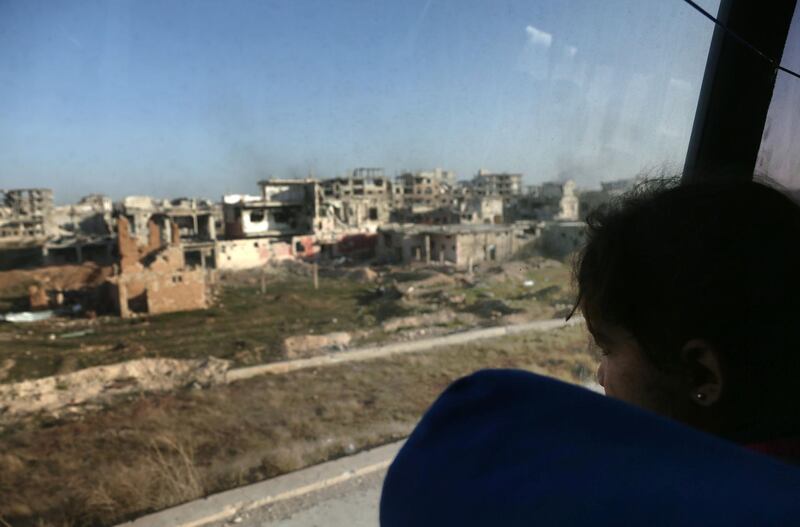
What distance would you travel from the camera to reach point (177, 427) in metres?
3.44

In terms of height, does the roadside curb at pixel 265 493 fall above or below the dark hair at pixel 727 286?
below

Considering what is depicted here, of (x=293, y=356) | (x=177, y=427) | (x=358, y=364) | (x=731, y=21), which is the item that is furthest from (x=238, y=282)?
(x=731, y=21)

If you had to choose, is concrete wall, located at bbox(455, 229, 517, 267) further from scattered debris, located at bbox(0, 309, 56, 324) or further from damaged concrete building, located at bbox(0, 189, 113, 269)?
damaged concrete building, located at bbox(0, 189, 113, 269)

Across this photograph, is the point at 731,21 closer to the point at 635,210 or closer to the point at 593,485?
the point at 635,210

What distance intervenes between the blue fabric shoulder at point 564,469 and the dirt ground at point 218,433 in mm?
1797

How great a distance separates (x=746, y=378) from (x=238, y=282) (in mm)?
13650

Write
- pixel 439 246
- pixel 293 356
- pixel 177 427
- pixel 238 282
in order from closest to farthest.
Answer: pixel 177 427, pixel 293 356, pixel 238 282, pixel 439 246

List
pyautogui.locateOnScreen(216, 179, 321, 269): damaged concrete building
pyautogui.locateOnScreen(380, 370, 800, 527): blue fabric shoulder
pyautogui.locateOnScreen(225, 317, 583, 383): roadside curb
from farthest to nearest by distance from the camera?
pyautogui.locateOnScreen(216, 179, 321, 269): damaged concrete building → pyautogui.locateOnScreen(225, 317, 583, 383): roadside curb → pyautogui.locateOnScreen(380, 370, 800, 527): blue fabric shoulder

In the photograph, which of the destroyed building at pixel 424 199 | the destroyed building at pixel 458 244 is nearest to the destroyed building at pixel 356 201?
the destroyed building at pixel 424 199

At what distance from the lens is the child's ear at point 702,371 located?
0.37m

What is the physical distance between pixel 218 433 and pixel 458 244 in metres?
11.5

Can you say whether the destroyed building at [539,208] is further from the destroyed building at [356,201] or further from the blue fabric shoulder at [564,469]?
the blue fabric shoulder at [564,469]

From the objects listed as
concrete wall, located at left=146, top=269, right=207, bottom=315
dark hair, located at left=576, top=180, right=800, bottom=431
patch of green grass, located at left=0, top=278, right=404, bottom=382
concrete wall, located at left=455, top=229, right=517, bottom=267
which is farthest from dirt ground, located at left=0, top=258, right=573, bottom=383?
dark hair, located at left=576, top=180, right=800, bottom=431

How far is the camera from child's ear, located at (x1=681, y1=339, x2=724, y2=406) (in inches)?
14.7
